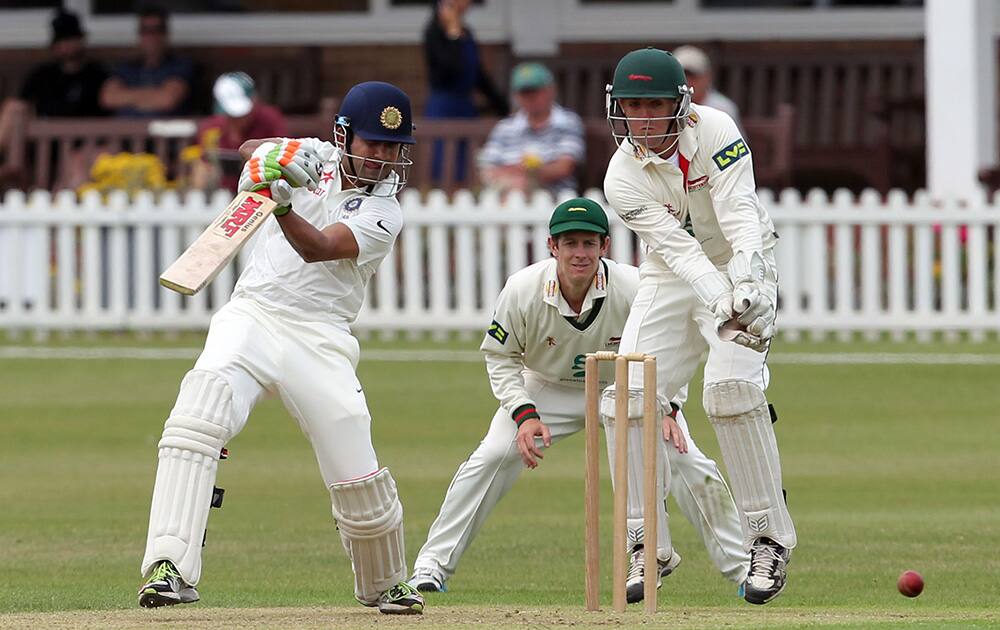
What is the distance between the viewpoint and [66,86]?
57.3ft

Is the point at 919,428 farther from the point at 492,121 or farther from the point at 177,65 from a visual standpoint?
the point at 177,65

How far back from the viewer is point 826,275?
14.6 meters

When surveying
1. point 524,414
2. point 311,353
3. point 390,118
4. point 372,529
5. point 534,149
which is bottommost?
point 372,529

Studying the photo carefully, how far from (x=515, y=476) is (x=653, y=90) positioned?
1.73 m

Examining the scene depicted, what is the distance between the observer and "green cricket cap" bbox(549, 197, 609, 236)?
725 cm

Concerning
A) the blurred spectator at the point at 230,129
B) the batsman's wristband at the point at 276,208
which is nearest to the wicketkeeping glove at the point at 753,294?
the batsman's wristband at the point at 276,208

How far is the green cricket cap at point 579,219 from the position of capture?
285 inches

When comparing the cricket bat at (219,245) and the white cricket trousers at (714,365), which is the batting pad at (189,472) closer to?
the cricket bat at (219,245)

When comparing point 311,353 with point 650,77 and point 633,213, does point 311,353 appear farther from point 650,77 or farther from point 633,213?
point 650,77

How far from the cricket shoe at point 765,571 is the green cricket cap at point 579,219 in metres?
1.19

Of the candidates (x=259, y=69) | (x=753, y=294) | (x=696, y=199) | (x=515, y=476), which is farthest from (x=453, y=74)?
(x=753, y=294)

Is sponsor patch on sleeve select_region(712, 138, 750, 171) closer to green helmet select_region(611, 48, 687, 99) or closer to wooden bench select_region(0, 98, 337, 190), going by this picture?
green helmet select_region(611, 48, 687, 99)

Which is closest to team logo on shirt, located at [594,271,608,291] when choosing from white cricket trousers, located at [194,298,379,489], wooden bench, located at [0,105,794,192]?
white cricket trousers, located at [194,298,379,489]

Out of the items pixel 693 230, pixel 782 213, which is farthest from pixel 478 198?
pixel 693 230
